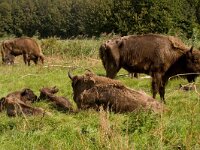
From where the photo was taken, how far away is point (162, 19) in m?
37.3

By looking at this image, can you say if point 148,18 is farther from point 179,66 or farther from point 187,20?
point 179,66

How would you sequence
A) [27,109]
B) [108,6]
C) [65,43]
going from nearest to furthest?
[27,109] → [65,43] → [108,6]

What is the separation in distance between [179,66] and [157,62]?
59cm

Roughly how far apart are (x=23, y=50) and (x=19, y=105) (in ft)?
59.2

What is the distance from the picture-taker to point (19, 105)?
976 centimetres

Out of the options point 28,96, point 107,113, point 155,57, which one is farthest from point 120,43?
point 107,113

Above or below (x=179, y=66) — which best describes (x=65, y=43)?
below

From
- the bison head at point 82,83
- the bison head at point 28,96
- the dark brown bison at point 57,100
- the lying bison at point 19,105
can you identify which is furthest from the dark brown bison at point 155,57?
the lying bison at point 19,105

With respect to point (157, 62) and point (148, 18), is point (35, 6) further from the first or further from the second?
point (157, 62)

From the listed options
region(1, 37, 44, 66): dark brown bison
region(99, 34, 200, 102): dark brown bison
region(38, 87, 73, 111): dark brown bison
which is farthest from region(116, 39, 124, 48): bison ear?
region(1, 37, 44, 66): dark brown bison

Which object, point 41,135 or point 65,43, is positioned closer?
point 41,135

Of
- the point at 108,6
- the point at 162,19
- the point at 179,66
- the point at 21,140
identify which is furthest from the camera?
the point at 108,6

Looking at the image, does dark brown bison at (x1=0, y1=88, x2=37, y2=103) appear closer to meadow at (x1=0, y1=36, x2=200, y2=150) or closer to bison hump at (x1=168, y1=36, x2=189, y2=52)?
meadow at (x1=0, y1=36, x2=200, y2=150)

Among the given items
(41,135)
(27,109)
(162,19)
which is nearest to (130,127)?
(41,135)
